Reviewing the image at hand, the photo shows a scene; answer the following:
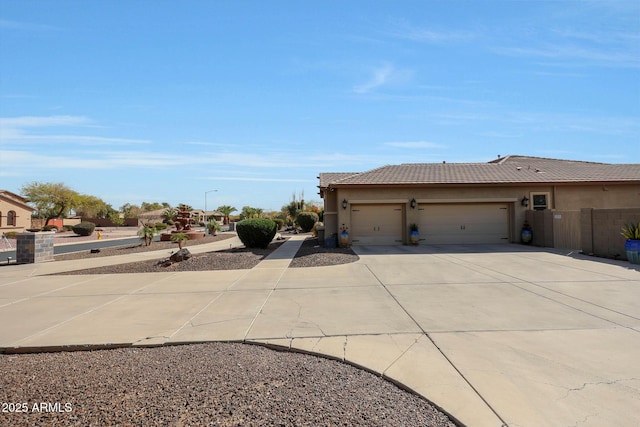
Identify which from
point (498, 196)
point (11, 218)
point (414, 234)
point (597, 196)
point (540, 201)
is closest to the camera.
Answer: point (414, 234)

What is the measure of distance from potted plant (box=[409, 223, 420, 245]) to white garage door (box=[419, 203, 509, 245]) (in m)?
0.85

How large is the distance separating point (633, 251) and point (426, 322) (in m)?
10.4

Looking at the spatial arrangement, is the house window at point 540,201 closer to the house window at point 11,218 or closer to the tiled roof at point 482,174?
the tiled roof at point 482,174

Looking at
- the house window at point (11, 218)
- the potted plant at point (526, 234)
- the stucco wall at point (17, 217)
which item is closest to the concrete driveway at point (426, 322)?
the potted plant at point (526, 234)

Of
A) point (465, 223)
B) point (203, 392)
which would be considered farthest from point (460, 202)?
point (203, 392)

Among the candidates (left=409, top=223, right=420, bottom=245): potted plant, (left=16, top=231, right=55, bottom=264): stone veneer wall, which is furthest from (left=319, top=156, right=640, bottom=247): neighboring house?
(left=16, top=231, right=55, bottom=264): stone veneer wall

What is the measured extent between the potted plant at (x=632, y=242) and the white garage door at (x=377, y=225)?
29.4 feet

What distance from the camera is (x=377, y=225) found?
19000 mm

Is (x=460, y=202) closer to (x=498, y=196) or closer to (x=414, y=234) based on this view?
(x=498, y=196)

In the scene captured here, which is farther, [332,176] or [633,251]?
[332,176]

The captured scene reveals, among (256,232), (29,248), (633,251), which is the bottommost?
(633,251)

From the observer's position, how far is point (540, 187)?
18844 millimetres

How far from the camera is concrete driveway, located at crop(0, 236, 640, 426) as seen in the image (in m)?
3.80

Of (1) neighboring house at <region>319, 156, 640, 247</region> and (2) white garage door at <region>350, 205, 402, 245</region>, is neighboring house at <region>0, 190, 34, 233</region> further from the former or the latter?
(2) white garage door at <region>350, 205, 402, 245</region>
